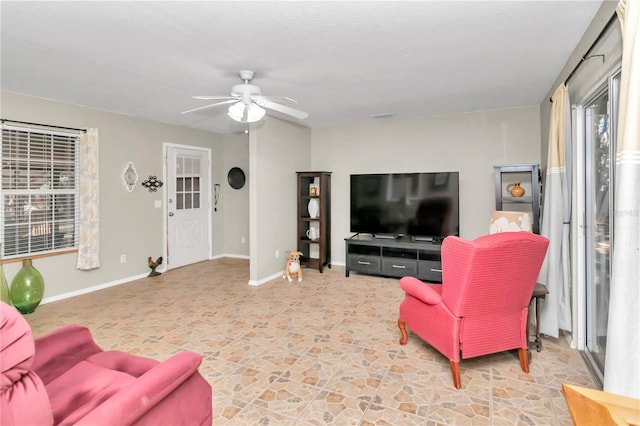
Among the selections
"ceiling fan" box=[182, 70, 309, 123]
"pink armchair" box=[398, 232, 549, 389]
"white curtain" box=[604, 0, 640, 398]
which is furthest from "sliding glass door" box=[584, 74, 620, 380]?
"ceiling fan" box=[182, 70, 309, 123]

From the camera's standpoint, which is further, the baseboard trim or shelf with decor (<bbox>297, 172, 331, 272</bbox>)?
shelf with decor (<bbox>297, 172, 331, 272</bbox>)

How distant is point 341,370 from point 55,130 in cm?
429

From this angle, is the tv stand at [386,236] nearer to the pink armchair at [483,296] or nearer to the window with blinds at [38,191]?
the pink armchair at [483,296]

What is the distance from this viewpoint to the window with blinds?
3783 mm

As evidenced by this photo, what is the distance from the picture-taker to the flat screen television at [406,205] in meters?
4.84

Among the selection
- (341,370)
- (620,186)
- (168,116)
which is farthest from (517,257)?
(168,116)

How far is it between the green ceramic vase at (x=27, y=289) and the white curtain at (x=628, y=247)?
4.89 metres

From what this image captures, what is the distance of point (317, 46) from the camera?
104 inches

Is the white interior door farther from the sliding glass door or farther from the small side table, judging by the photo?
the sliding glass door

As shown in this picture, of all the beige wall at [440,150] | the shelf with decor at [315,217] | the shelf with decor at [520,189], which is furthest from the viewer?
the shelf with decor at [315,217]

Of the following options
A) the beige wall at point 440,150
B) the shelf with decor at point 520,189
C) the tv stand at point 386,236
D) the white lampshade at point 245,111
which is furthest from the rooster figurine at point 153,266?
the shelf with decor at point 520,189

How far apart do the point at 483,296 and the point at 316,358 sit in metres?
1.34

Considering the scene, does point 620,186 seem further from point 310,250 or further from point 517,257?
point 310,250

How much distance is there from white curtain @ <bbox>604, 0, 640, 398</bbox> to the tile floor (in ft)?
2.54
